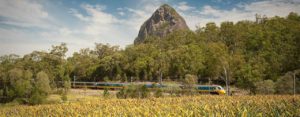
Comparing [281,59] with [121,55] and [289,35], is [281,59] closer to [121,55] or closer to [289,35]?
[289,35]

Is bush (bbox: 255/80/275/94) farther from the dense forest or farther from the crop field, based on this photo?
the crop field

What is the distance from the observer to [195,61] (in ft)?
159

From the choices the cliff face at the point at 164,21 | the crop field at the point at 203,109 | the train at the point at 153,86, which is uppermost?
the cliff face at the point at 164,21

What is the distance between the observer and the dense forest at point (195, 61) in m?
41.3

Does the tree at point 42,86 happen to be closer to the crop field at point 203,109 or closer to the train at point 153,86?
the train at point 153,86

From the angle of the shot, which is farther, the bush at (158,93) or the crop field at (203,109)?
the bush at (158,93)

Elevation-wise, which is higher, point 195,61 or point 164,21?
point 164,21

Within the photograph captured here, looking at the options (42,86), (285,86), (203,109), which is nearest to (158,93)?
(285,86)

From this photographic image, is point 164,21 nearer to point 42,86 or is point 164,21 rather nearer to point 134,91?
point 42,86

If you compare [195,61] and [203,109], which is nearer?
[203,109]

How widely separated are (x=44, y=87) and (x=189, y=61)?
24.0 metres

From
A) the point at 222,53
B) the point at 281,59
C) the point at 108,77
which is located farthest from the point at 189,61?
the point at 108,77

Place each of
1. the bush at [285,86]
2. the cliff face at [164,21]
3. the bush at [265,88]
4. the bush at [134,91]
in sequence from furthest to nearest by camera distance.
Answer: the cliff face at [164,21] → the bush at [134,91] → the bush at [265,88] → the bush at [285,86]

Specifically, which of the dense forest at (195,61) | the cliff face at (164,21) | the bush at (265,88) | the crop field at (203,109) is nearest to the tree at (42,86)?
the dense forest at (195,61)
